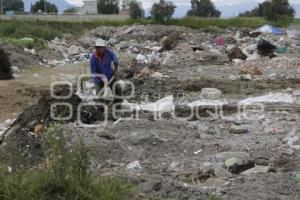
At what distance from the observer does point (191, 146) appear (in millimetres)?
6598

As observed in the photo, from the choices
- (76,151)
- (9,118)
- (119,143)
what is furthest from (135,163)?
(9,118)

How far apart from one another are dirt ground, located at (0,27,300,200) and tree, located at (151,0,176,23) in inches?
1158

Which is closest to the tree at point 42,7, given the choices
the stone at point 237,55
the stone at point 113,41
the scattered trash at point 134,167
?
the stone at point 113,41

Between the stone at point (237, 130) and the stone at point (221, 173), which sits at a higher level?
the stone at point (221, 173)

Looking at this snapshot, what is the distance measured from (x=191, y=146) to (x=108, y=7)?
47059 millimetres

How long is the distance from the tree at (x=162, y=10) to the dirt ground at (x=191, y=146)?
29.4 m

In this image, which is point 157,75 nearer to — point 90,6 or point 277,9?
point 277,9

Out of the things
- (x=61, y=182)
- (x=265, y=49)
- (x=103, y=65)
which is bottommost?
(x=265, y=49)

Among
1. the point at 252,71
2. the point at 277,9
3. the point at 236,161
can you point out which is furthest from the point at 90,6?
the point at 236,161

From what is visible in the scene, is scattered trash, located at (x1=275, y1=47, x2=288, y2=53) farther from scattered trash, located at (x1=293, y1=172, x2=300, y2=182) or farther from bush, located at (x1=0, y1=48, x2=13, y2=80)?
scattered trash, located at (x1=293, y1=172, x2=300, y2=182)

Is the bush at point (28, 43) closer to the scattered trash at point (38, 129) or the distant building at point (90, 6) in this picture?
A: the scattered trash at point (38, 129)

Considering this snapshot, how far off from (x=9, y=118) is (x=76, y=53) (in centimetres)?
1154

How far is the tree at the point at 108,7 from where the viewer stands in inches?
2050

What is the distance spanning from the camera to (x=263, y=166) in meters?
5.77
